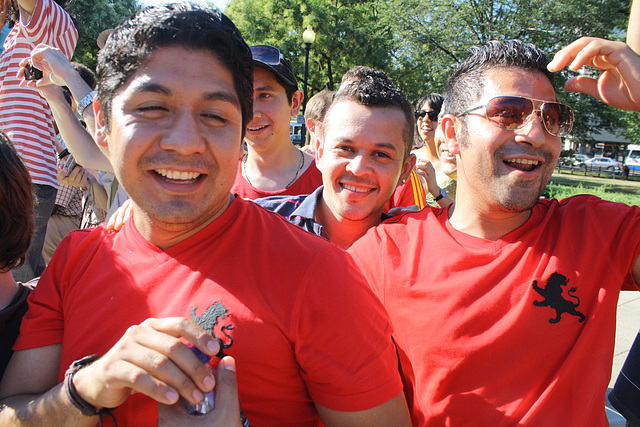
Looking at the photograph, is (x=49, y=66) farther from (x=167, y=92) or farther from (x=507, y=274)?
(x=507, y=274)

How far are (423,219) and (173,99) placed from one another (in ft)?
4.27

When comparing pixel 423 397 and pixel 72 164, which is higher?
pixel 72 164

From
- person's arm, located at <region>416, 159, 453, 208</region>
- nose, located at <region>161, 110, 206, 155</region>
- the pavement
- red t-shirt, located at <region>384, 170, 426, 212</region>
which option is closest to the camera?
nose, located at <region>161, 110, 206, 155</region>

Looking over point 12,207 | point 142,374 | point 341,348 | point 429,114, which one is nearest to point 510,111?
point 341,348

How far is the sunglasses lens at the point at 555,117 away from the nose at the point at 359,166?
844 mm

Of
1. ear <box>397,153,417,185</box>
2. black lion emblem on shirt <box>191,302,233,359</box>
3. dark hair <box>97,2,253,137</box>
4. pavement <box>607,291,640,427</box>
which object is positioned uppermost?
dark hair <box>97,2,253,137</box>

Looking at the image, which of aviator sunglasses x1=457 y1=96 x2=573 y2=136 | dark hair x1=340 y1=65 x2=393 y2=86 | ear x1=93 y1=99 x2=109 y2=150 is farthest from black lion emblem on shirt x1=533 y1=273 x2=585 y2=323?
ear x1=93 y1=99 x2=109 y2=150

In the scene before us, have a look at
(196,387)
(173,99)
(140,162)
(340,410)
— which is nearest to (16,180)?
(140,162)

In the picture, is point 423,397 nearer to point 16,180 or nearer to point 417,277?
point 417,277

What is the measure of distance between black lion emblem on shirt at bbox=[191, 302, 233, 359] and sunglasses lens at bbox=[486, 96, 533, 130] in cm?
147

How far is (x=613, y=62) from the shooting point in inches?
77.0

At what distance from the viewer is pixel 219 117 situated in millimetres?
1560

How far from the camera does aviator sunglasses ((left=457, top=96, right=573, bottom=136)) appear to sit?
2084 millimetres

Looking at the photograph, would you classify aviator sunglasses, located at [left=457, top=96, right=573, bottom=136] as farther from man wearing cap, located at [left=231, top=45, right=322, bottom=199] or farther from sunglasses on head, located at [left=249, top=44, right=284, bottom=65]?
sunglasses on head, located at [left=249, top=44, right=284, bottom=65]
